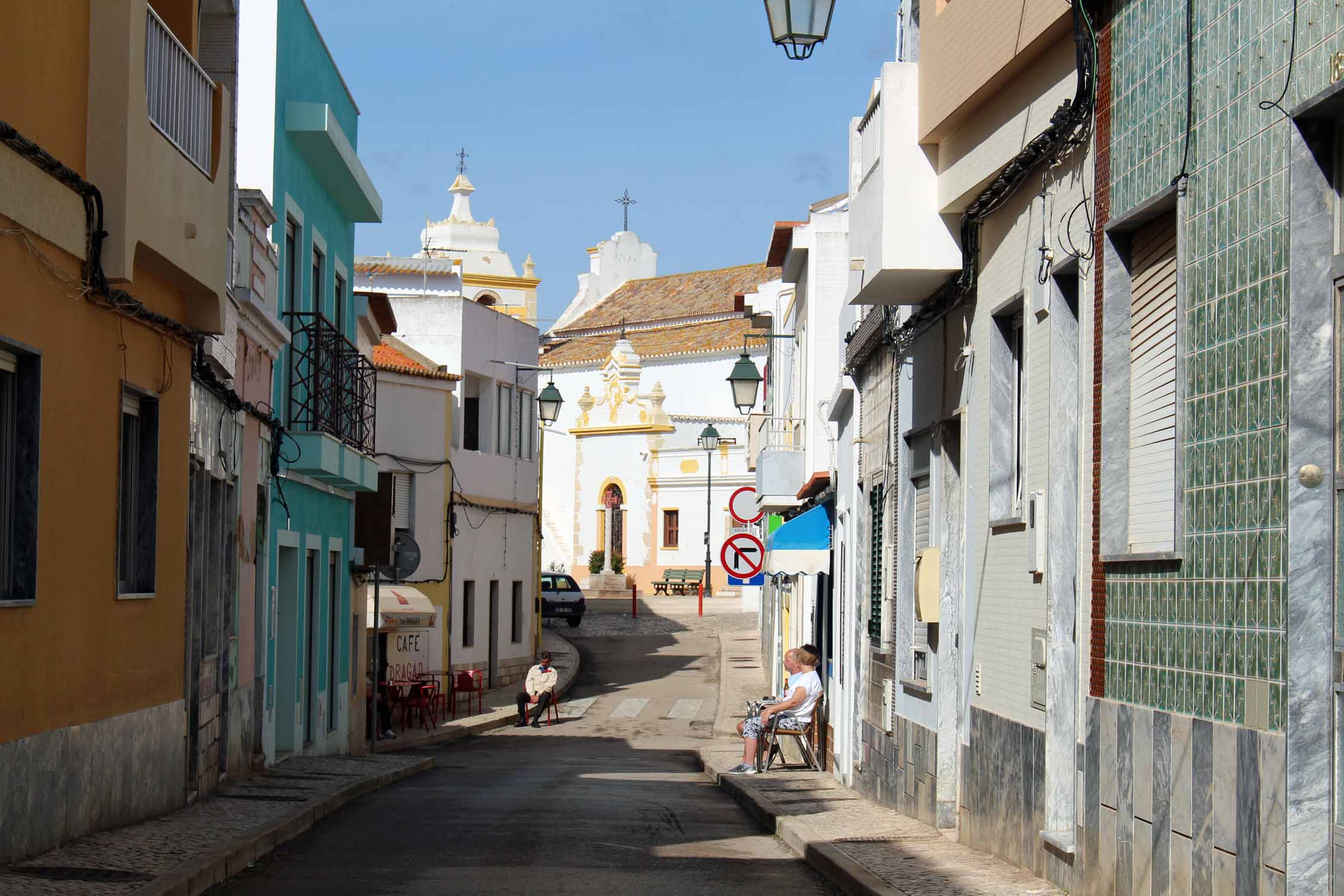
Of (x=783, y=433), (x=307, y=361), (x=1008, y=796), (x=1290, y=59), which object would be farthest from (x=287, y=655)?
(x=783, y=433)

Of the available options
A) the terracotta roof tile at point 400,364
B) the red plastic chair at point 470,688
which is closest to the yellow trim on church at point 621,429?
the red plastic chair at point 470,688

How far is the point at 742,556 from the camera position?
25.0 metres

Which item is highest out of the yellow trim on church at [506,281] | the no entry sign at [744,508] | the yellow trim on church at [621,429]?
the yellow trim on church at [506,281]

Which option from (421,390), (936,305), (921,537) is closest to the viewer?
(936,305)

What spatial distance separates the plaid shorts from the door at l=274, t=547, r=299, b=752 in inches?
208

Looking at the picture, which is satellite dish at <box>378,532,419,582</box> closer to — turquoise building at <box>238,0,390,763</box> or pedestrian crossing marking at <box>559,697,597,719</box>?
turquoise building at <box>238,0,390,763</box>

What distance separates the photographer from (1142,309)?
8383 millimetres

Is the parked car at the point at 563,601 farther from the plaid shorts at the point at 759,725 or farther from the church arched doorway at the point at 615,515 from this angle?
the plaid shorts at the point at 759,725

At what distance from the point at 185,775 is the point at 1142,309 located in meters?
8.68

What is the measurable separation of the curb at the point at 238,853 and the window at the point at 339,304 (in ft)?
26.4

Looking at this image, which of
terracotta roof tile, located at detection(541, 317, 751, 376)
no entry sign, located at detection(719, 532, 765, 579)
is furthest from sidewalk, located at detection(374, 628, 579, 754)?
terracotta roof tile, located at detection(541, 317, 751, 376)

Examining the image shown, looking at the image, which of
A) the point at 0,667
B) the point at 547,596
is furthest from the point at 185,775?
the point at 547,596

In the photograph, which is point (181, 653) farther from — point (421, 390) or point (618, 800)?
point (421, 390)

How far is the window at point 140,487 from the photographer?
12086 mm
